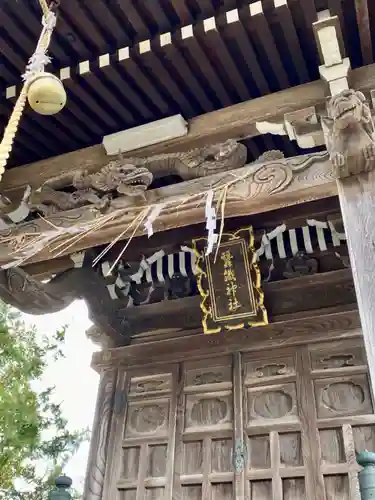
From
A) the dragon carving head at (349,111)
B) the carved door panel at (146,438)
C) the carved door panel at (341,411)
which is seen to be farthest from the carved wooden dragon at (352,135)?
the carved door panel at (146,438)

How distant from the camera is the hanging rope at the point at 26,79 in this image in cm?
259

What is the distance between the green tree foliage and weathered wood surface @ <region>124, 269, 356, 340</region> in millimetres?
2800

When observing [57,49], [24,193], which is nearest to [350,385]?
[24,193]

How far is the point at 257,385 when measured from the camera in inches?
180

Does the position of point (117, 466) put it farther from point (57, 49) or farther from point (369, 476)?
point (57, 49)

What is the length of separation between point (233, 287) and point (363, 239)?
6.38 ft

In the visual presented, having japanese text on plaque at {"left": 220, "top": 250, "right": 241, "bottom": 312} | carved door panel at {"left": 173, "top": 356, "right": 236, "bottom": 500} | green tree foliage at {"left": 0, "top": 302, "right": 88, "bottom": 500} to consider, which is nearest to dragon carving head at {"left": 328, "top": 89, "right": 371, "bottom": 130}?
japanese text on plaque at {"left": 220, "top": 250, "right": 241, "bottom": 312}

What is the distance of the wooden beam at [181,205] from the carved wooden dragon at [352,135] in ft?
0.71

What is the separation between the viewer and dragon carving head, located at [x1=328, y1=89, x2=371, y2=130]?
2777mm

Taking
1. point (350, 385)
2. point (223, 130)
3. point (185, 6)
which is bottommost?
point (350, 385)

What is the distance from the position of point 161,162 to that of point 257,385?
2.21 metres

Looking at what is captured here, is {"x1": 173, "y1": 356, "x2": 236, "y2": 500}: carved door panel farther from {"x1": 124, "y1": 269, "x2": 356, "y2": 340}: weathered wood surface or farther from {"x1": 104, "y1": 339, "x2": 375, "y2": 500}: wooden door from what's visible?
{"x1": 124, "y1": 269, "x2": 356, "y2": 340}: weathered wood surface

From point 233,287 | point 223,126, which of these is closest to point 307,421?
point 233,287

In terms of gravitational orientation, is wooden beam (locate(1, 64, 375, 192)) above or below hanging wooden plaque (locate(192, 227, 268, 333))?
above
